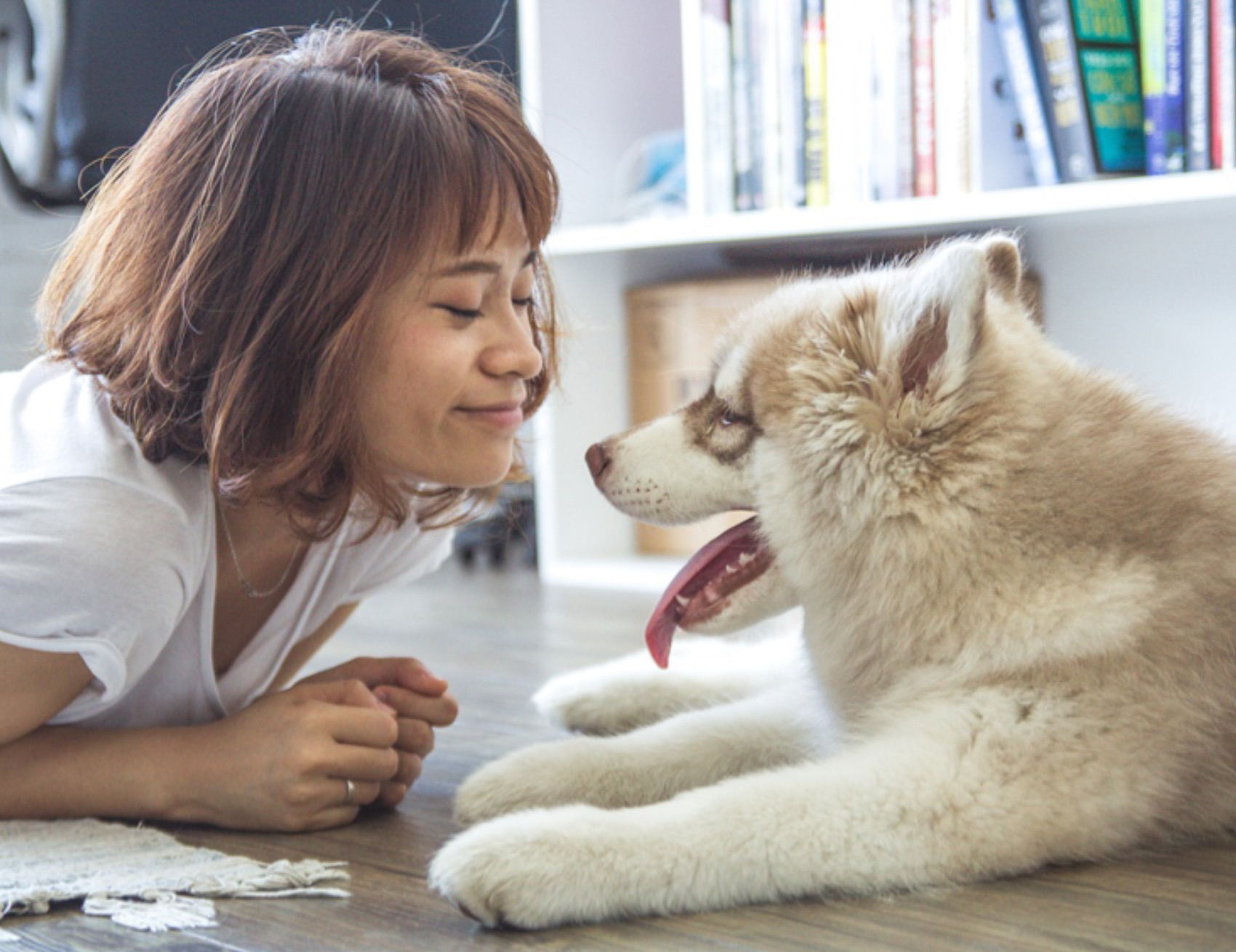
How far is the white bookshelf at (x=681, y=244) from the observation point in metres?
2.46

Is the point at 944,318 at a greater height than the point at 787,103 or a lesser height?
lesser

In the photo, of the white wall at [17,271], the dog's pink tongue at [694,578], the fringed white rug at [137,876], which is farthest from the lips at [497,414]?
the white wall at [17,271]

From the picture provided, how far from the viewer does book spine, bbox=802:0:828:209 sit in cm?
263

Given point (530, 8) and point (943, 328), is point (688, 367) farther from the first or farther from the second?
point (943, 328)

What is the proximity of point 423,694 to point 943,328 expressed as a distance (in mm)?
626

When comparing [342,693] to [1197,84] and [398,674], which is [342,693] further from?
[1197,84]

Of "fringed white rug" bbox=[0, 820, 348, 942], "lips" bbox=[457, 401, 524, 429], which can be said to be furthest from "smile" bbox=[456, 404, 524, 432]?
"fringed white rug" bbox=[0, 820, 348, 942]

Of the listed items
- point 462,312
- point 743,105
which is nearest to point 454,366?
point 462,312

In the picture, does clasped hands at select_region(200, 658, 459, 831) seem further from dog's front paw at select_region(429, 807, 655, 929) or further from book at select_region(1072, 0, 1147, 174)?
book at select_region(1072, 0, 1147, 174)

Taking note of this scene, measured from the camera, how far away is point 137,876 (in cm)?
105

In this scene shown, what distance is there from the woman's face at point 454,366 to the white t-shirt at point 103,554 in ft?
0.63

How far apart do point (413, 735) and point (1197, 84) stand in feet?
5.69

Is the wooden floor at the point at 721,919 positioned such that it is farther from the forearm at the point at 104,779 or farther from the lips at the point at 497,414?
the lips at the point at 497,414

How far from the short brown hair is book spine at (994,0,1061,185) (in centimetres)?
142
